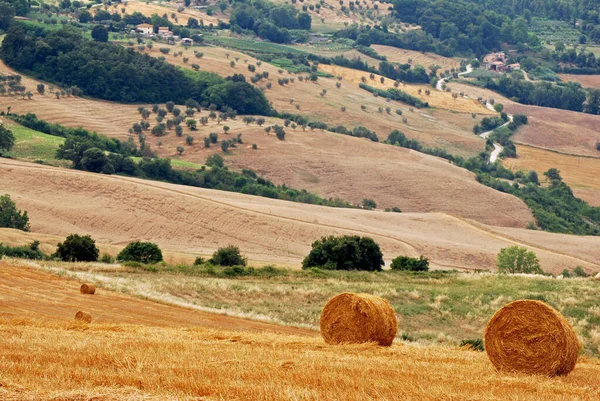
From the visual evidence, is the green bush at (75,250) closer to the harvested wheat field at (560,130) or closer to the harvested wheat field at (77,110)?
the harvested wheat field at (77,110)

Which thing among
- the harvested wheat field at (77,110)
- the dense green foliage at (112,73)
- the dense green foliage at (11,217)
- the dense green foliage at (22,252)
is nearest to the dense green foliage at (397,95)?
the dense green foliage at (112,73)

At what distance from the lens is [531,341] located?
860 inches

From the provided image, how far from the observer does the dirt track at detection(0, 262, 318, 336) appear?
28281 mm

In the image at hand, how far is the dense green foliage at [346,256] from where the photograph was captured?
55531 mm

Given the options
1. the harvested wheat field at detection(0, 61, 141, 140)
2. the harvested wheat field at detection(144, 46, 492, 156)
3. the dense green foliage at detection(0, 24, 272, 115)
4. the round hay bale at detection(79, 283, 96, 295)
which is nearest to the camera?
the round hay bale at detection(79, 283, 96, 295)

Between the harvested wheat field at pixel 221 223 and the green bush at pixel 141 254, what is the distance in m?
12.4

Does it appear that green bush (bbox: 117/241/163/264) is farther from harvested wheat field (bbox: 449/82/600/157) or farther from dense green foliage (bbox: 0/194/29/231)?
harvested wheat field (bbox: 449/82/600/157)

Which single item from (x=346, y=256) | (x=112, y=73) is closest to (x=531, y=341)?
(x=346, y=256)

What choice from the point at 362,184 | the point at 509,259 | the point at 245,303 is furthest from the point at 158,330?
the point at 362,184

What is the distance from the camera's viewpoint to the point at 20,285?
32.9 meters

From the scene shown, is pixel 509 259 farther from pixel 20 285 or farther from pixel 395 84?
pixel 395 84

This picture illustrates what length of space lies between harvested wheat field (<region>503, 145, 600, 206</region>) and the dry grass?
21.5m

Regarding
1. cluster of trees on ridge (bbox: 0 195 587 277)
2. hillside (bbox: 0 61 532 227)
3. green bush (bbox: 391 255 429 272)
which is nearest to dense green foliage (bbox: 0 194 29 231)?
cluster of trees on ridge (bbox: 0 195 587 277)

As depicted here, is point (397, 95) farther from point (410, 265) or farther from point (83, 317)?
point (83, 317)
